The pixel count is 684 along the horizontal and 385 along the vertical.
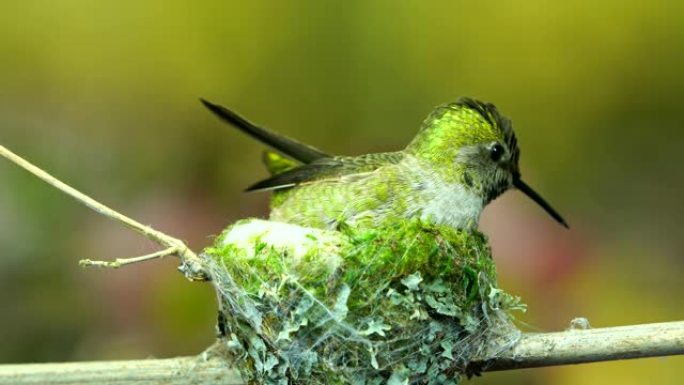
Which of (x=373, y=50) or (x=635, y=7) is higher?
(x=635, y=7)

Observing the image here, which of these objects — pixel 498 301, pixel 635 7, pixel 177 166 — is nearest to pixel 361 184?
pixel 498 301

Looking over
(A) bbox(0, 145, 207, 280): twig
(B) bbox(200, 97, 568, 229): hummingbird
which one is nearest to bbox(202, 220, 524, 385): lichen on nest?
(A) bbox(0, 145, 207, 280): twig

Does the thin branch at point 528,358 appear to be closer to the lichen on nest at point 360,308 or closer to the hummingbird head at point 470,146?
the lichen on nest at point 360,308

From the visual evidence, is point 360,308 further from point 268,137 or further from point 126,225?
point 268,137

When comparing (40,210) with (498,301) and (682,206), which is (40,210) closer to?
(498,301)

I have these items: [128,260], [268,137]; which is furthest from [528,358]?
[268,137]

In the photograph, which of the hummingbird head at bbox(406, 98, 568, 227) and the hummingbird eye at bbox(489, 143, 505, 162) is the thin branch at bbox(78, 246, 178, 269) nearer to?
the hummingbird head at bbox(406, 98, 568, 227)
